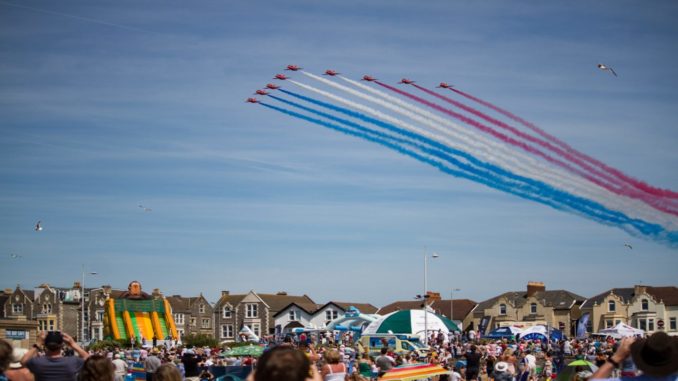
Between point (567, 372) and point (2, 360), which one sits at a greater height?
point (2, 360)

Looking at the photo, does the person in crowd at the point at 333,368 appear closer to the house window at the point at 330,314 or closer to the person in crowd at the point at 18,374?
the person in crowd at the point at 18,374

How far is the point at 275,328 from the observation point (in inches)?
3935

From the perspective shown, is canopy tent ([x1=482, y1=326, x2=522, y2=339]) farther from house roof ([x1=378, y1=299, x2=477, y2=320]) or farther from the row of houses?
house roof ([x1=378, y1=299, x2=477, y2=320])

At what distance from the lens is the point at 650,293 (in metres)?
88.9

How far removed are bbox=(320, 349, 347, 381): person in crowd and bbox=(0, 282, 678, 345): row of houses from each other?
77.4 meters

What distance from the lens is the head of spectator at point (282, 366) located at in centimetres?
484

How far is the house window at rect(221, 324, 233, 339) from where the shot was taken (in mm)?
102375

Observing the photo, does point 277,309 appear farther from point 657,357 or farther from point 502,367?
point 657,357

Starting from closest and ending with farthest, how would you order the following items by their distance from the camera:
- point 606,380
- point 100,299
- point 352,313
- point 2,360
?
point 606,380, point 2,360, point 352,313, point 100,299

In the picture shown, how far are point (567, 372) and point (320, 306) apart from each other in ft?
269

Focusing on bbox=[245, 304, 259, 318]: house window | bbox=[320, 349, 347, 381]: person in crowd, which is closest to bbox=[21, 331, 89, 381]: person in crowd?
bbox=[320, 349, 347, 381]: person in crowd

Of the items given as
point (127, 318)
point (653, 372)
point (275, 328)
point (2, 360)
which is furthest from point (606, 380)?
point (275, 328)

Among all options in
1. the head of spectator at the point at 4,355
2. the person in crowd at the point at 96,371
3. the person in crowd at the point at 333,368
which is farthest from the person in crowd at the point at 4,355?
the person in crowd at the point at 333,368

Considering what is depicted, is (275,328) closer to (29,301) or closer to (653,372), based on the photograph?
(29,301)
